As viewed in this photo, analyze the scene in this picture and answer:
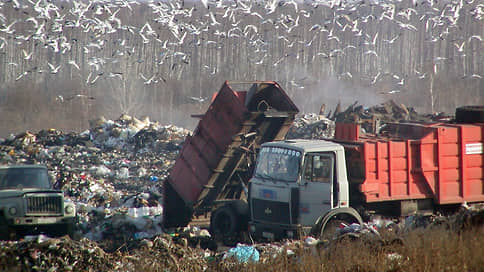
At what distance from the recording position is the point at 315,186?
952 centimetres

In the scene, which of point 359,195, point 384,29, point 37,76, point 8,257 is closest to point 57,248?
point 8,257

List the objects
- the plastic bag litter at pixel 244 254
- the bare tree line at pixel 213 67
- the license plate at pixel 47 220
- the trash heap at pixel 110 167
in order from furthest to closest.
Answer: the bare tree line at pixel 213 67, the trash heap at pixel 110 167, the license plate at pixel 47 220, the plastic bag litter at pixel 244 254

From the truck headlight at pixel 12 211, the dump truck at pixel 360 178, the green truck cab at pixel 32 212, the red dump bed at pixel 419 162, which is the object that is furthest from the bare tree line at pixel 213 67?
the red dump bed at pixel 419 162

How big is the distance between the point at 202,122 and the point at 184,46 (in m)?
25.7

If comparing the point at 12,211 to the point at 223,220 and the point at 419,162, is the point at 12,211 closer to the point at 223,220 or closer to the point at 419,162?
the point at 223,220

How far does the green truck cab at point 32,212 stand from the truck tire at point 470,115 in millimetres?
7242

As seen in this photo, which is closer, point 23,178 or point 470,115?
point 23,178

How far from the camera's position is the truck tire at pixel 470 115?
11.0 m

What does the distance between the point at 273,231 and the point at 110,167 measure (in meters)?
10.4

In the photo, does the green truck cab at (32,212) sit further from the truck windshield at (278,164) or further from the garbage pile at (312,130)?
the garbage pile at (312,130)

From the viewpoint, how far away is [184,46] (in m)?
37.1

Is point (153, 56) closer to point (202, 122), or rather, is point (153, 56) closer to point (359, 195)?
point (202, 122)

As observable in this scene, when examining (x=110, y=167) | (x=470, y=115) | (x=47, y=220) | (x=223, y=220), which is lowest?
(x=223, y=220)

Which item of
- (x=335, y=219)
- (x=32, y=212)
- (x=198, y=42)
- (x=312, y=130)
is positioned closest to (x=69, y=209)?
(x=32, y=212)
